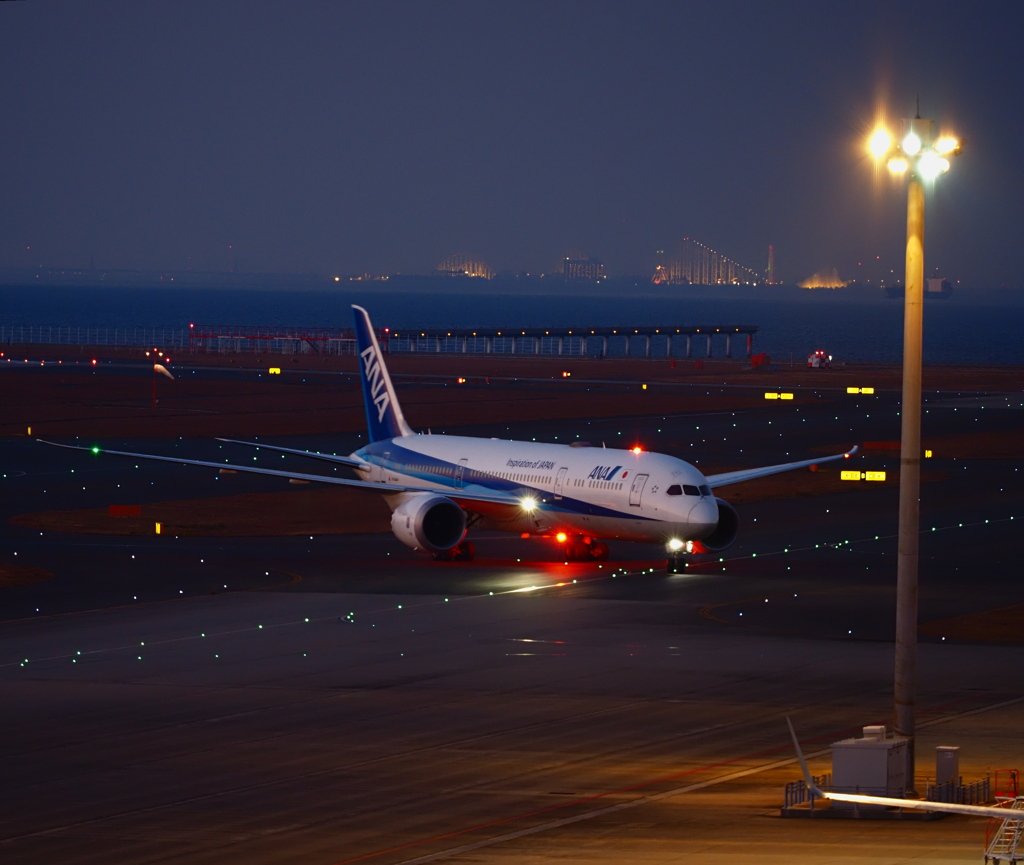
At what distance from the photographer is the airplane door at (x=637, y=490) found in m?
50.8

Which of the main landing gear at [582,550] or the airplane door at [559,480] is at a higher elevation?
the airplane door at [559,480]

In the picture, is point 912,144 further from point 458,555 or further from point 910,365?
point 458,555

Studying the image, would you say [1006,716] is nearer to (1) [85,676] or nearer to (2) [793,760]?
(2) [793,760]

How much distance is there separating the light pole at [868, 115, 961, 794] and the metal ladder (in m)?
3.77

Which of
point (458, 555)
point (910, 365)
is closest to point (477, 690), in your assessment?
point (910, 365)

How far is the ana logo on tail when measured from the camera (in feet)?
203

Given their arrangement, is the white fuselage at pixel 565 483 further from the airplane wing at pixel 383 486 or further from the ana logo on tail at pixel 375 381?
the ana logo on tail at pixel 375 381

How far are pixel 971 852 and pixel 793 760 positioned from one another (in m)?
6.81

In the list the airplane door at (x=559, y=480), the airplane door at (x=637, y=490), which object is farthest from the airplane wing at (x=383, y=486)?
the airplane door at (x=637, y=490)

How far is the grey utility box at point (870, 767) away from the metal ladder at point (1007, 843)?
2.87 meters

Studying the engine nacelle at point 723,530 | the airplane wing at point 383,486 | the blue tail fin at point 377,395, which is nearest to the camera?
the engine nacelle at point 723,530

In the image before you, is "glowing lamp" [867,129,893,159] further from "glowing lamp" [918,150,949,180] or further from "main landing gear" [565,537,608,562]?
"main landing gear" [565,537,608,562]

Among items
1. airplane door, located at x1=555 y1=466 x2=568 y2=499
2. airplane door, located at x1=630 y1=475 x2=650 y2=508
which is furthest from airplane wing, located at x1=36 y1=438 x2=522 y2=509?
airplane door, located at x1=630 y1=475 x2=650 y2=508

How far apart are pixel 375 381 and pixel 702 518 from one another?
17.0 meters
